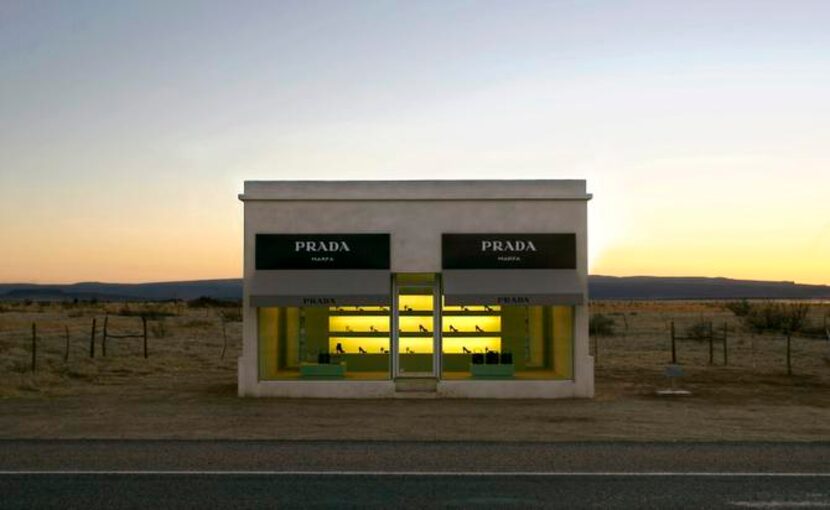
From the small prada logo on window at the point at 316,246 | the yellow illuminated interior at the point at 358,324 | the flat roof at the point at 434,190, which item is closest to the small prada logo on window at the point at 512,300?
the flat roof at the point at 434,190

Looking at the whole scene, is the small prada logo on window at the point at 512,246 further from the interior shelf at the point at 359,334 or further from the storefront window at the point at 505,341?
the interior shelf at the point at 359,334

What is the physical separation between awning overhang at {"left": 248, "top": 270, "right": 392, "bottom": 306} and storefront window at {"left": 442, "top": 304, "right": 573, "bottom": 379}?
223 centimetres

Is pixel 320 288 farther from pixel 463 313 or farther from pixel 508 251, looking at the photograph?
pixel 508 251

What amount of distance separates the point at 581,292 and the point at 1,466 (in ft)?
47.8

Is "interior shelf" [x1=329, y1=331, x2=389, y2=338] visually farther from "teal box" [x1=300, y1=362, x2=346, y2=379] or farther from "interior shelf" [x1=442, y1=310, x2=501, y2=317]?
"interior shelf" [x1=442, y1=310, x2=501, y2=317]

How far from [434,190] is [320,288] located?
12.7 feet

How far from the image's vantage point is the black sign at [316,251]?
22.7 m

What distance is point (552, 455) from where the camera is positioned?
505 inches

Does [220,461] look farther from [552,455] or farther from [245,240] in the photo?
[245,240]

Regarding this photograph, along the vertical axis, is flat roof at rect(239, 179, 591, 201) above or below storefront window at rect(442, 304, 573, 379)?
above

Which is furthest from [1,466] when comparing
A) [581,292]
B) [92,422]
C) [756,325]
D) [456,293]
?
[756,325]

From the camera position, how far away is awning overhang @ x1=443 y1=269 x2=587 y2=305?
22453 millimetres

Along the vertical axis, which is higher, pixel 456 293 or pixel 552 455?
pixel 456 293

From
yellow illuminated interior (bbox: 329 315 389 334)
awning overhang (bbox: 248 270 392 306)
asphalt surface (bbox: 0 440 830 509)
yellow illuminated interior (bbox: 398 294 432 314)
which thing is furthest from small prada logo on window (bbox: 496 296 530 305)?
asphalt surface (bbox: 0 440 830 509)
